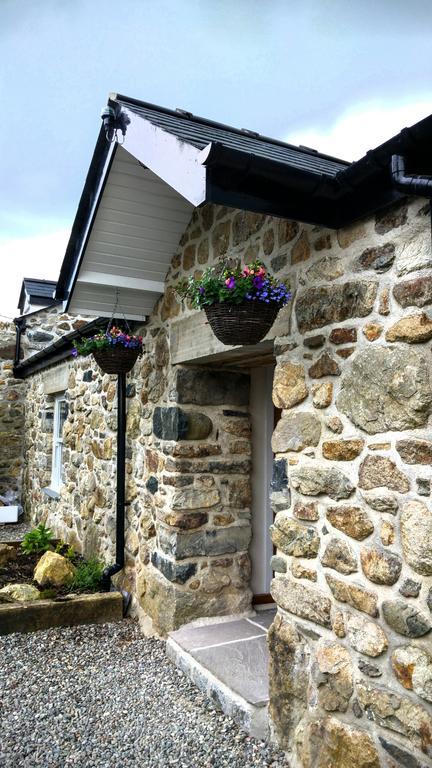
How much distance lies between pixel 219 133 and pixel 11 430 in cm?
855

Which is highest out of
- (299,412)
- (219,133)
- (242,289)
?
(219,133)

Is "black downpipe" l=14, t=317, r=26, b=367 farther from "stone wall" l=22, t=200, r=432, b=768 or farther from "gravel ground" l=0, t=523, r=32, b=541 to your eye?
"stone wall" l=22, t=200, r=432, b=768

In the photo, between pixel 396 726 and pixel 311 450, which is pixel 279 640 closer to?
pixel 396 726

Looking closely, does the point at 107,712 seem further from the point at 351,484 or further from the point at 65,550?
the point at 65,550

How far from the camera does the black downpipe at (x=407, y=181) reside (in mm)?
1797

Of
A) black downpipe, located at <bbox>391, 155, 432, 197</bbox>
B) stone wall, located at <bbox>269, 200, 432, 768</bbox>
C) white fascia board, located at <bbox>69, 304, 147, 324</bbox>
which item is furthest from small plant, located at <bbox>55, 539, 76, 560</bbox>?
black downpipe, located at <bbox>391, 155, 432, 197</bbox>

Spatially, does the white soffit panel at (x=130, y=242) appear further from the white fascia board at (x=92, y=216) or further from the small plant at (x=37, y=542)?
the small plant at (x=37, y=542)

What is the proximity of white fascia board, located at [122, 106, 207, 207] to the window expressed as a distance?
5.61 metres

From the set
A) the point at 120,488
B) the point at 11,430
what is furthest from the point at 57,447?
the point at 120,488

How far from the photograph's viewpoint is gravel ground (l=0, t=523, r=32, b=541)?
321 inches

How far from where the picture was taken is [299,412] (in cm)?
261

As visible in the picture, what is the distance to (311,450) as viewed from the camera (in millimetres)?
2512

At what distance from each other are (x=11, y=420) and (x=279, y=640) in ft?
28.9

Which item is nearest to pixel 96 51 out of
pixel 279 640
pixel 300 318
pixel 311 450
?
pixel 300 318
